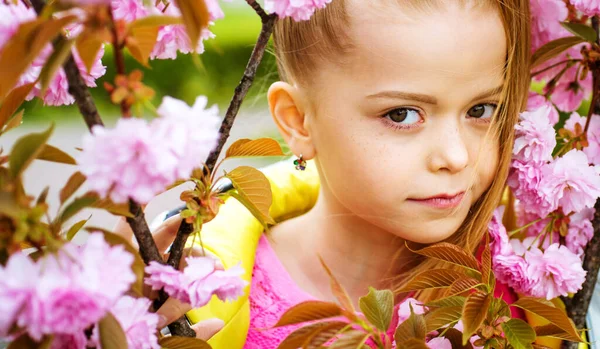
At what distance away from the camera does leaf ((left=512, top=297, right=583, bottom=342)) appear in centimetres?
76

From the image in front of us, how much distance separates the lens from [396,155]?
3.16 feet

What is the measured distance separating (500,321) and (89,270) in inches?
18.3

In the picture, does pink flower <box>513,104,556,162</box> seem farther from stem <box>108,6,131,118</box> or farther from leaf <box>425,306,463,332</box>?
stem <box>108,6,131,118</box>

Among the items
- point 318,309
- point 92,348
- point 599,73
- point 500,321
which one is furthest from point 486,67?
point 92,348

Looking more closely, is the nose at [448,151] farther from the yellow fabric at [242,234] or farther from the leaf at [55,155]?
the leaf at [55,155]

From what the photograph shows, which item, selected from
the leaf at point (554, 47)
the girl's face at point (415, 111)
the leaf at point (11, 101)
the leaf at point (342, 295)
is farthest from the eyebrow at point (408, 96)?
the leaf at point (11, 101)

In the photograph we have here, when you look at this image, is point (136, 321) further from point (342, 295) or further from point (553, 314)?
point (553, 314)

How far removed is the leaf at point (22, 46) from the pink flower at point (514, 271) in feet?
2.35

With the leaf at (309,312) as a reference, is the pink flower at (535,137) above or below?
above

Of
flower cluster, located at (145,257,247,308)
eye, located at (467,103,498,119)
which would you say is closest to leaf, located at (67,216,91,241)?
flower cluster, located at (145,257,247,308)

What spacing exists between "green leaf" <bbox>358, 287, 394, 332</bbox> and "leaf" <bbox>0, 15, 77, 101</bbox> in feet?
1.20

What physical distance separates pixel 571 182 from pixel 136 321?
0.63 meters

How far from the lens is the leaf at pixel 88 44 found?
1.68 feet

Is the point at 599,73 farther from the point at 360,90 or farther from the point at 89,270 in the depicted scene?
the point at 89,270
